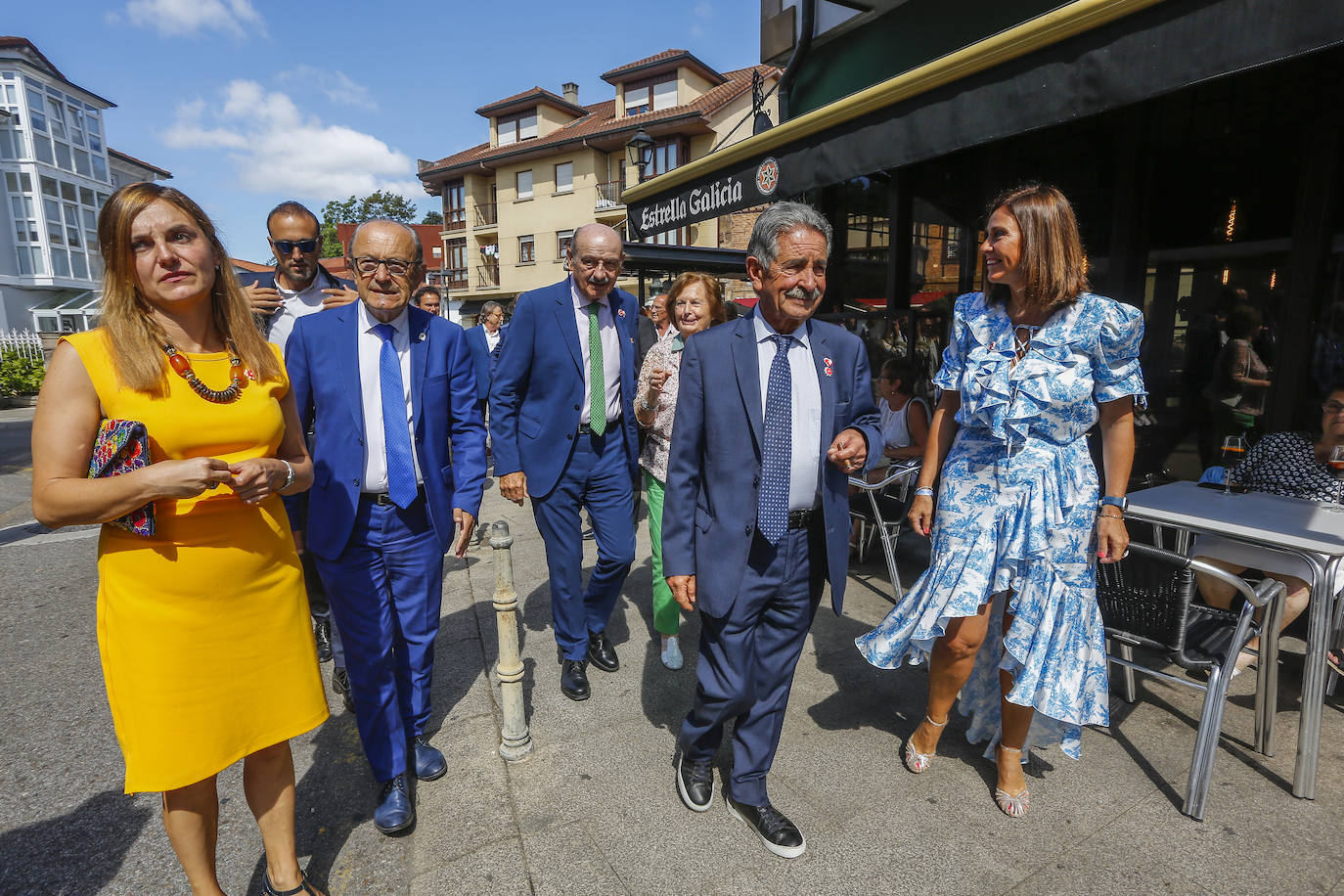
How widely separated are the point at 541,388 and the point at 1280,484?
3609 millimetres

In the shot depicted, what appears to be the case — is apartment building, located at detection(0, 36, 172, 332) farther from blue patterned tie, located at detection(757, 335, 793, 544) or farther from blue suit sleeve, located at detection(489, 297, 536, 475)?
blue patterned tie, located at detection(757, 335, 793, 544)

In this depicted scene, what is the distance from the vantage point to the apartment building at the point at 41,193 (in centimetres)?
2892

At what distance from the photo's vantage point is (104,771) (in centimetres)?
274

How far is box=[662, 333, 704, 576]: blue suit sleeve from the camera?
7.15 feet

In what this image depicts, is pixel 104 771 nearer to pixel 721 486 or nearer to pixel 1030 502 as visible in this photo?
pixel 721 486

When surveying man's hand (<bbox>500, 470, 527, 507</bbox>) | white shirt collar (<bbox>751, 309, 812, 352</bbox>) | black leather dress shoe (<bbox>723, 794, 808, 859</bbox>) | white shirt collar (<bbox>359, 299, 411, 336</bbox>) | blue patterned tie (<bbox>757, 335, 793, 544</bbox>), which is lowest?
black leather dress shoe (<bbox>723, 794, 808, 859</bbox>)

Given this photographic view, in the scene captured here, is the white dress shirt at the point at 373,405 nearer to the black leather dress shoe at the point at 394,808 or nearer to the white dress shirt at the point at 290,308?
the white dress shirt at the point at 290,308

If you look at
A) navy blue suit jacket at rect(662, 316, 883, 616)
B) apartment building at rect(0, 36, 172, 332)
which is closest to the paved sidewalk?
navy blue suit jacket at rect(662, 316, 883, 616)

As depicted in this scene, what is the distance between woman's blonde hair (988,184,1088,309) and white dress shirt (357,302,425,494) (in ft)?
7.14

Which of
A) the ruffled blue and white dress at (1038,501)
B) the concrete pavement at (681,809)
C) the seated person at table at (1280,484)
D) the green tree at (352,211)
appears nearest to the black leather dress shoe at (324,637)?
the concrete pavement at (681,809)

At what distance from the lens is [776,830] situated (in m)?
2.25

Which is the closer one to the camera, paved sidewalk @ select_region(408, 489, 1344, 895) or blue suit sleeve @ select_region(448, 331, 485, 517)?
paved sidewalk @ select_region(408, 489, 1344, 895)

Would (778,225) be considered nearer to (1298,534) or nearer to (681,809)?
(681,809)

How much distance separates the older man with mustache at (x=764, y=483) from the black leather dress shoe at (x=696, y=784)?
13cm
